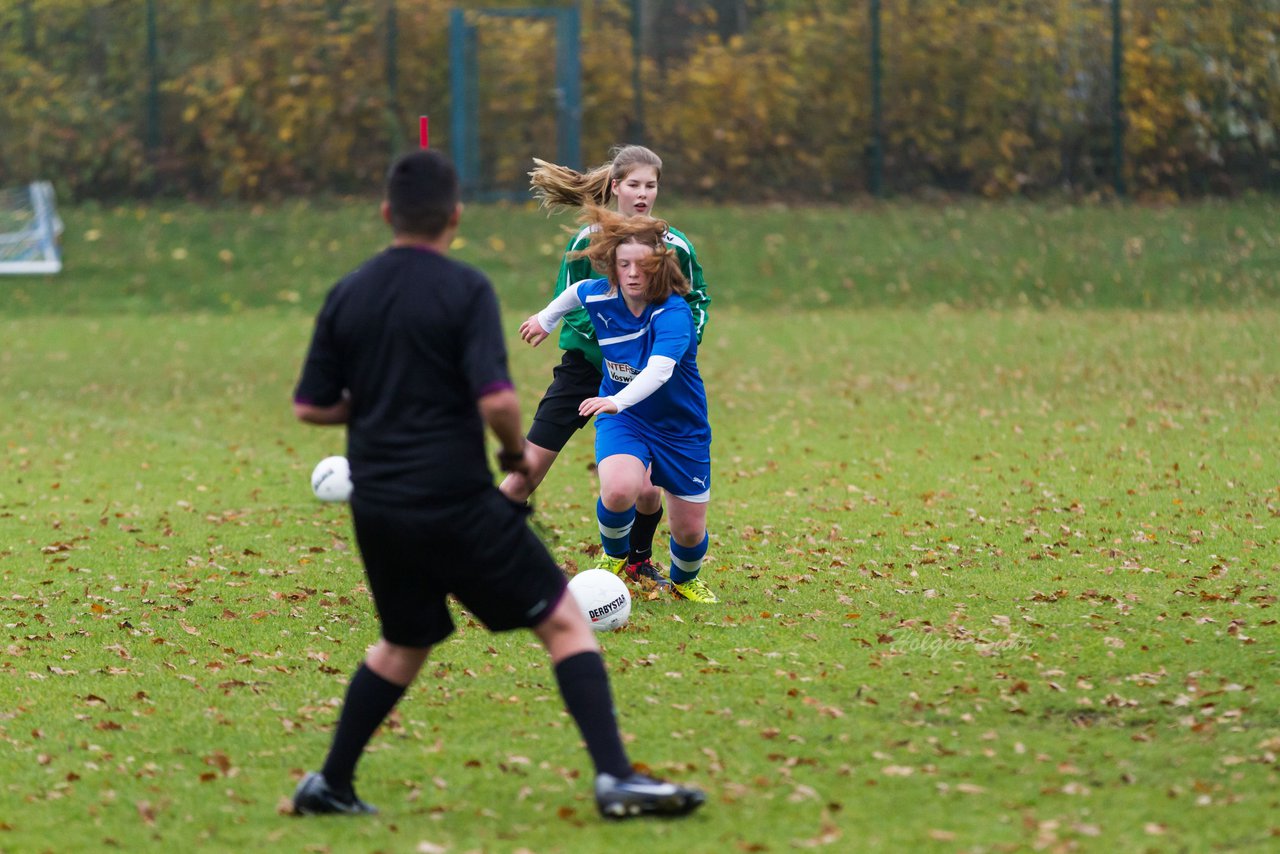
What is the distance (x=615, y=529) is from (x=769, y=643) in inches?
41.5

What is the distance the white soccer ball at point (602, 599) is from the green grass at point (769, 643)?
0.12 metres

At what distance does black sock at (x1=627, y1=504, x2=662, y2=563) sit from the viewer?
24.7 ft

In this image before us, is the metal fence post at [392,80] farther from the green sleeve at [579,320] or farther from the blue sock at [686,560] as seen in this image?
the blue sock at [686,560]

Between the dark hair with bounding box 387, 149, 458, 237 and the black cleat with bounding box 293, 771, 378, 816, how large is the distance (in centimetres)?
164

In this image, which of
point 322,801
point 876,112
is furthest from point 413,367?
point 876,112

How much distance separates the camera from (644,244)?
261 inches

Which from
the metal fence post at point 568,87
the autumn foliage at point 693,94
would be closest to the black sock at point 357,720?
the metal fence post at point 568,87

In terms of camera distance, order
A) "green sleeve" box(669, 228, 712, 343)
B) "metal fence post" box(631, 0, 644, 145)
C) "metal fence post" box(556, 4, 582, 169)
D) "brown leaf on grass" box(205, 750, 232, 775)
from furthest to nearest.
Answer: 1. "metal fence post" box(631, 0, 644, 145)
2. "metal fence post" box(556, 4, 582, 169)
3. "green sleeve" box(669, 228, 712, 343)
4. "brown leaf on grass" box(205, 750, 232, 775)

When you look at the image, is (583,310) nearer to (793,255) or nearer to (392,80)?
(793,255)

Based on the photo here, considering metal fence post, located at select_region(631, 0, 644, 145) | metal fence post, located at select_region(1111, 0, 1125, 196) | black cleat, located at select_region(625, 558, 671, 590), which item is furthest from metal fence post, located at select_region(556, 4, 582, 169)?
black cleat, located at select_region(625, 558, 671, 590)

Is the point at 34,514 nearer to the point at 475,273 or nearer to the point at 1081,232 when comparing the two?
the point at 475,273

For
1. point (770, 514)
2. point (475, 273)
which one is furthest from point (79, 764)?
point (770, 514)

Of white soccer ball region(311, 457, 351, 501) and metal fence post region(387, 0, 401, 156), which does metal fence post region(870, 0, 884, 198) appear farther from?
white soccer ball region(311, 457, 351, 501)

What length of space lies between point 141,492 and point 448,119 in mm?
15855
